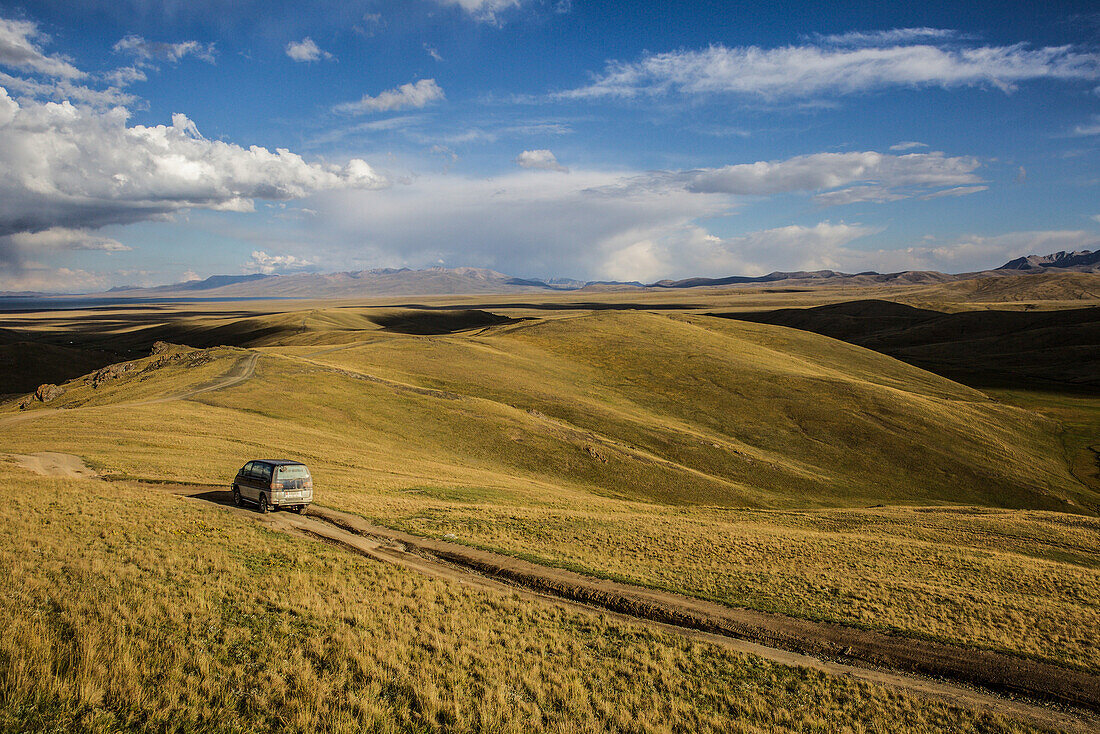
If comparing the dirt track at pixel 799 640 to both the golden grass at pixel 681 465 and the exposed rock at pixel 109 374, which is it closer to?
the golden grass at pixel 681 465

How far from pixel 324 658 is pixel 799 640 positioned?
46.4 ft

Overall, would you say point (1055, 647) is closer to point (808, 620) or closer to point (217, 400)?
point (808, 620)

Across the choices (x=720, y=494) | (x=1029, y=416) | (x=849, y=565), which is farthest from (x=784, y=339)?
(x=849, y=565)

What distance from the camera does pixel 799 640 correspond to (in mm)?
17141

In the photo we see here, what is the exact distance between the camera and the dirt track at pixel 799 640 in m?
14.8

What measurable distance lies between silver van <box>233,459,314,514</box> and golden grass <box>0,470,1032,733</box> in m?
5.49

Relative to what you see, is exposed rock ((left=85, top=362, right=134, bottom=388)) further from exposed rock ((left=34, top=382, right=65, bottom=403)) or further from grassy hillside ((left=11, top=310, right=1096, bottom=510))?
grassy hillside ((left=11, top=310, right=1096, bottom=510))

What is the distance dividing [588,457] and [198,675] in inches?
1753

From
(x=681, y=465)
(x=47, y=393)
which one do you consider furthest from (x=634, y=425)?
(x=47, y=393)

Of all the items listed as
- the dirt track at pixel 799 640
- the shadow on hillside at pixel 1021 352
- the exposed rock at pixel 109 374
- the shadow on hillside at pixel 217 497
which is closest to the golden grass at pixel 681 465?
the dirt track at pixel 799 640

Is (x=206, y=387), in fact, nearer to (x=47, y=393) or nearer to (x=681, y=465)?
(x=47, y=393)

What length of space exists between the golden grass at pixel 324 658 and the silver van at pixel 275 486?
5488 millimetres

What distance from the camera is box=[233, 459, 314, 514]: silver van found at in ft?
81.2

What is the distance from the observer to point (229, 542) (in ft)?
Result: 63.9
